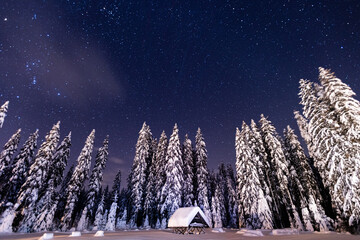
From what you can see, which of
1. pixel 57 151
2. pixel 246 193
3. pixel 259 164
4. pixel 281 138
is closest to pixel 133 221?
pixel 57 151

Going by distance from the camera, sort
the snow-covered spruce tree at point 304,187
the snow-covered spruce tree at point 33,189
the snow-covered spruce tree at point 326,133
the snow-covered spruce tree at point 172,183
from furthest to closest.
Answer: the snow-covered spruce tree at point 172,183
the snow-covered spruce tree at point 33,189
the snow-covered spruce tree at point 304,187
the snow-covered spruce tree at point 326,133

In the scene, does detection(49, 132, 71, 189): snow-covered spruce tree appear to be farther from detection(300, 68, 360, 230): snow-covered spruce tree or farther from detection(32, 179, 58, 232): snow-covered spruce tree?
detection(300, 68, 360, 230): snow-covered spruce tree

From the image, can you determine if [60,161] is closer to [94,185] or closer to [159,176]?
[94,185]

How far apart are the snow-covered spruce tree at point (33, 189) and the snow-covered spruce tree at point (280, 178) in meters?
33.7

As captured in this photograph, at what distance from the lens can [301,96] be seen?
24.0 metres

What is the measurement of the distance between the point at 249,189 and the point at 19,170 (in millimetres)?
35169

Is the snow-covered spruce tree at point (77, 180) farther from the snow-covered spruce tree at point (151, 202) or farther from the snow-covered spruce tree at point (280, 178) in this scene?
the snow-covered spruce tree at point (280, 178)

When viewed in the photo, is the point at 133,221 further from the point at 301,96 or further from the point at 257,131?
the point at 301,96

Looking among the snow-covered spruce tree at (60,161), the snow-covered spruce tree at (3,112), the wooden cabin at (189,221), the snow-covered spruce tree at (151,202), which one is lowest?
the wooden cabin at (189,221)

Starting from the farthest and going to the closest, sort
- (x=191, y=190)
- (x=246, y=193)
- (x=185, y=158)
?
(x=185, y=158)
(x=191, y=190)
(x=246, y=193)

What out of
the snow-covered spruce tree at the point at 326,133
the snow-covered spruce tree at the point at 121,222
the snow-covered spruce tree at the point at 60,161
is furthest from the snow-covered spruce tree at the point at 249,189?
the snow-covered spruce tree at the point at 60,161

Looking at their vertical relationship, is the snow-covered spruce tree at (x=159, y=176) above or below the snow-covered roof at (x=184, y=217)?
above

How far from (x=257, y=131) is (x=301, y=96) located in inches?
411

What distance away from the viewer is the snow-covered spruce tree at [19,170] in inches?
1142
